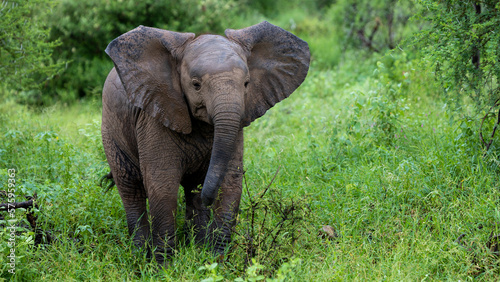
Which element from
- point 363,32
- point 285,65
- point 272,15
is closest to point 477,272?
point 285,65

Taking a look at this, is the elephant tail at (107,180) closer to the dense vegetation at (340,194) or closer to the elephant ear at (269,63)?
the dense vegetation at (340,194)

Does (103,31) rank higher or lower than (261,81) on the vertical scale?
lower

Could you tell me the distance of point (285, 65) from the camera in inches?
177

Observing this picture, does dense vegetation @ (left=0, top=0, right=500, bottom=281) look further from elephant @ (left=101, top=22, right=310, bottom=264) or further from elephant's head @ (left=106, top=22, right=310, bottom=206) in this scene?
elephant's head @ (left=106, top=22, right=310, bottom=206)

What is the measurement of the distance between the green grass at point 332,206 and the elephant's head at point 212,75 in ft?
2.43

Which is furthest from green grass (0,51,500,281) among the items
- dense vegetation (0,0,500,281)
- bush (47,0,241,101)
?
bush (47,0,241,101)

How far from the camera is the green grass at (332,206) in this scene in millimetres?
4082

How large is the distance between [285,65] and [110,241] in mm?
2099

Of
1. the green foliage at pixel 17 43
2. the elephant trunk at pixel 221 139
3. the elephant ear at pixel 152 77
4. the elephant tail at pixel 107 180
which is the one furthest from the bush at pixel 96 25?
the elephant trunk at pixel 221 139

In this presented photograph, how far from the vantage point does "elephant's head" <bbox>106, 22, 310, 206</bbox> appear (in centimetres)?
379

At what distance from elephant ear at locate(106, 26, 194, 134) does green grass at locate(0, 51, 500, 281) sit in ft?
3.11

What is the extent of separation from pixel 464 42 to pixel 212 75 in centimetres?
259

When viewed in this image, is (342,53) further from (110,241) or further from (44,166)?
(110,241)

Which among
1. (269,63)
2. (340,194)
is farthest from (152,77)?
(340,194)
